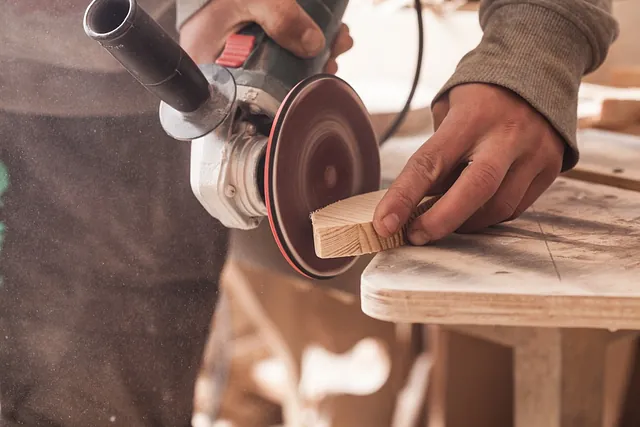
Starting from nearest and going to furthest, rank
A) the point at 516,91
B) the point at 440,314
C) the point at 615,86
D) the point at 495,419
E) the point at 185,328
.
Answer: the point at 440,314
the point at 516,91
the point at 185,328
the point at 495,419
the point at 615,86

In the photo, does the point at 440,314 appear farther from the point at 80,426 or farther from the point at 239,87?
the point at 80,426

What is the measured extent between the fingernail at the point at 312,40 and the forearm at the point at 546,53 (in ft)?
0.45

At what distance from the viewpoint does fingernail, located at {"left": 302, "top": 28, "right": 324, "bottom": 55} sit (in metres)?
0.62

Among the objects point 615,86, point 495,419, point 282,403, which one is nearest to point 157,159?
point 282,403

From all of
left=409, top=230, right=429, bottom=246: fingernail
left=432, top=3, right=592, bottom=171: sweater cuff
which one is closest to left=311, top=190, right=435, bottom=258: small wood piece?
left=409, top=230, right=429, bottom=246: fingernail

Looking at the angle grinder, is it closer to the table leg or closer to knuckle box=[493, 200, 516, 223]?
knuckle box=[493, 200, 516, 223]

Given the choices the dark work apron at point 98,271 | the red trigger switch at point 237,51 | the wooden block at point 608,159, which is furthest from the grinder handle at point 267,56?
the wooden block at point 608,159

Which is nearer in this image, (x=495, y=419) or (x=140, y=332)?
(x=140, y=332)

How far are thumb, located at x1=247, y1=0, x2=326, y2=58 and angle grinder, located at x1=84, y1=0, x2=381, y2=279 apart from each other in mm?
11

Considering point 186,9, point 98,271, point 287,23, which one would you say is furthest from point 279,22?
point 98,271

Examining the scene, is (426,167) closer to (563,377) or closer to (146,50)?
(146,50)

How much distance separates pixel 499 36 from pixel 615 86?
0.87 meters

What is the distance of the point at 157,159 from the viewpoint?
70cm

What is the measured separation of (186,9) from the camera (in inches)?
25.9
